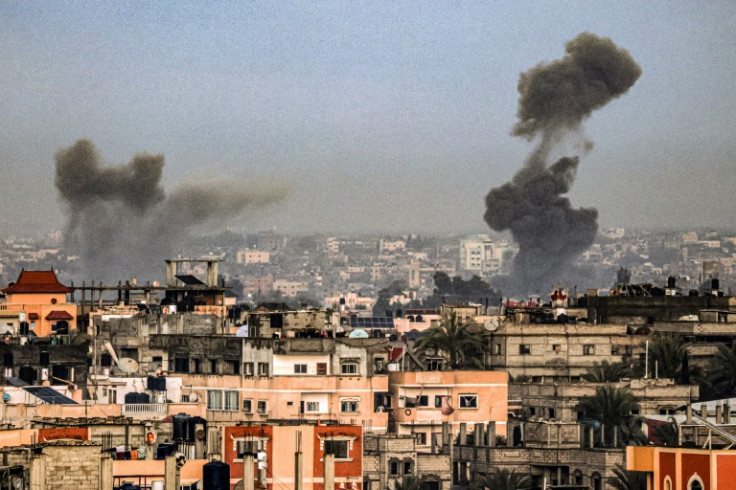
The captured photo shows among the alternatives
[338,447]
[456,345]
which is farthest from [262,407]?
[338,447]

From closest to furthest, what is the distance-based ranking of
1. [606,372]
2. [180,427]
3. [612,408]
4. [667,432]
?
[180,427], [667,432], [612,408], [606,372]

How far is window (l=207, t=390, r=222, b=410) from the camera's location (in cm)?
7638

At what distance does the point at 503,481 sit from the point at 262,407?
10.7 metres

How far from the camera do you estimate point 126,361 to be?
266ft

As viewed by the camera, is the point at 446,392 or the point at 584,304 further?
the point at 584,304

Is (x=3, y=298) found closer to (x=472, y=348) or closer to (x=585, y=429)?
(x=472, y=348)

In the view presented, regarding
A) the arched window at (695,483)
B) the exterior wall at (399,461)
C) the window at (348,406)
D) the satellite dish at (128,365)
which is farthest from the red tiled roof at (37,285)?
the arched window at (695,483)

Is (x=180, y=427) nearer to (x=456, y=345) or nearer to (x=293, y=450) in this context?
(x=293, y=450)

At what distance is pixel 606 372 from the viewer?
87.8 meters

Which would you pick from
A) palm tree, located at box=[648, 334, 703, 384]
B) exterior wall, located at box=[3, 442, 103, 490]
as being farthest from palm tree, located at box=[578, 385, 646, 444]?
exterior wall, located at box=[3, 442, 103, 490]

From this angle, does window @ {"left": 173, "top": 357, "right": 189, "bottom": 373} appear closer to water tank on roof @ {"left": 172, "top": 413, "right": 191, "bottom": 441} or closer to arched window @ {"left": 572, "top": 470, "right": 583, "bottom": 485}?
arched window @ {"left": 572, "top": 470, "right": 583, "bottom": 485}

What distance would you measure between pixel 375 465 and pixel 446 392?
307 inches

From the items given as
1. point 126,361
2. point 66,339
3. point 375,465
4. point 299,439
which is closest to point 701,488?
point 299,439

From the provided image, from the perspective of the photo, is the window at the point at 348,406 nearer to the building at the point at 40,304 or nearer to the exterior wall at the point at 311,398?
the exterior wall at the point at 311,398
